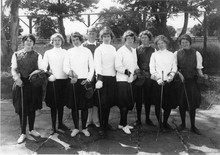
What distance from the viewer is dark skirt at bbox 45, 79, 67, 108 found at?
452 centimetres

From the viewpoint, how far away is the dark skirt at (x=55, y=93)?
452cm

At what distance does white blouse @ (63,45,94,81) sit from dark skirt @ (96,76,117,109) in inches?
11.5

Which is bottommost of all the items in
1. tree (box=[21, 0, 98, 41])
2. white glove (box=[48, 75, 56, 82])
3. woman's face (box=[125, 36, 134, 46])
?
white glove (box=[48, 75, 56, 82])

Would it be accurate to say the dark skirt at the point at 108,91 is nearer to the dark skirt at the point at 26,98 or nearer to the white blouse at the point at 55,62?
the white blouse at the point at 55,62

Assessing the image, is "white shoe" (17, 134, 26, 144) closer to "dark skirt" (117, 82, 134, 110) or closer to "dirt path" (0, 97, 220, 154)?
"dirt path" (0, 97, 220, 154)

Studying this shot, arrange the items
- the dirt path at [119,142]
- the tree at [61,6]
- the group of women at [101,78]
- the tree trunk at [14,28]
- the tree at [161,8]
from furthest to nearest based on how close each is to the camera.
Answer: the tree at [61,6], the tree trunk at [14,28], the tree at [161,8], the group of women at [101,78], the dirt path at [119,142]

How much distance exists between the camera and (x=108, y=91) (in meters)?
4.56

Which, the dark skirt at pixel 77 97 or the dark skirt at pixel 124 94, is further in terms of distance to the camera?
the dark skirt at pixel 124 94

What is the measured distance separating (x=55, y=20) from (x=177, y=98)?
6578mm

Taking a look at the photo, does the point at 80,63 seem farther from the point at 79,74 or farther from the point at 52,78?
the point at 52,78

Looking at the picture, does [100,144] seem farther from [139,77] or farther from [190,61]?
[190,61]

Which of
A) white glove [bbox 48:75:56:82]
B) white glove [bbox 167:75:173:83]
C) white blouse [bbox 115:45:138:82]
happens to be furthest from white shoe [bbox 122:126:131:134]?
white glove [bbox 48:75:56:82]

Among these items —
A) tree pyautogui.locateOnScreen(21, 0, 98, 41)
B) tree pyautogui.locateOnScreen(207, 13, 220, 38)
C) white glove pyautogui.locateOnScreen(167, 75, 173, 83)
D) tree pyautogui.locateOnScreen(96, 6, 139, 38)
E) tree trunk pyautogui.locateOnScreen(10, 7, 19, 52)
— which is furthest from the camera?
tree pyautogui.locateOnScreen(21, 0, 98, 41)

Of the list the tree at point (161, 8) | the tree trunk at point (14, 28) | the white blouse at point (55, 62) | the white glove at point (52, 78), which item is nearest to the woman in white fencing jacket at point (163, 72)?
the white blouse at point (55, 62)
